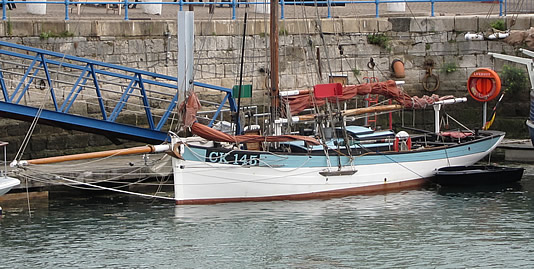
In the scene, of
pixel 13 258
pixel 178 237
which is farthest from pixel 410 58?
pixel 13 258

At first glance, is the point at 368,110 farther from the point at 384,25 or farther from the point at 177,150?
the point at 384,25

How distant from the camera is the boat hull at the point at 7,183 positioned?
1808 centimetres

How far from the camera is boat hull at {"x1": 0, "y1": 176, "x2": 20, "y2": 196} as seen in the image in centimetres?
1808

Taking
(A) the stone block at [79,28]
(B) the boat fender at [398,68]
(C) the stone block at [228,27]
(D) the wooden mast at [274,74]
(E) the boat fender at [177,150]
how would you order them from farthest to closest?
(B) the boat fender at [398,68], (C) the stone block at [228,27], (A) the stone block at [79,28], (D) the wooden mast at [274,74], (E) the boat fender at [177,150]

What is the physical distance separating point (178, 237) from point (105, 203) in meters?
3.55

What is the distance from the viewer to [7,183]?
1817 cm

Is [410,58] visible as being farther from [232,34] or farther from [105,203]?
[105,203]

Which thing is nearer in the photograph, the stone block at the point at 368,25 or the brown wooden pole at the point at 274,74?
the brown wooden pole at the point at 274,74

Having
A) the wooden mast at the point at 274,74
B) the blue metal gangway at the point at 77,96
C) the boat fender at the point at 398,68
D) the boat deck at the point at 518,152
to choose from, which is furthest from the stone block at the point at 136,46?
the boat deck at the point at 518,152

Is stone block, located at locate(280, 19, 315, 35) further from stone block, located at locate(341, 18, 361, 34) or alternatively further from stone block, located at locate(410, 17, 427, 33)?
stone block, located at locate(410, 17, 427, 33)

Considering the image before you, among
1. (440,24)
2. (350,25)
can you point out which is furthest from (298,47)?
(440,24)

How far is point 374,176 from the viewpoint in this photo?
21.2 meters

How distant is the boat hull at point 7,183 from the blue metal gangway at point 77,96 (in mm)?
1799

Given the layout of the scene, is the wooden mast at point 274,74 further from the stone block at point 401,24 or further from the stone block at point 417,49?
the stone block at point 417,49
